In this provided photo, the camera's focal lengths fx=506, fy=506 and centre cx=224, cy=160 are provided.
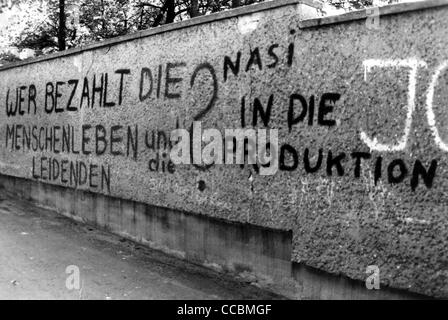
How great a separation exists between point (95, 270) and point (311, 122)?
267 cm

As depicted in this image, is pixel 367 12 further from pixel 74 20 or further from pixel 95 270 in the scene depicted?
pixel 74 20

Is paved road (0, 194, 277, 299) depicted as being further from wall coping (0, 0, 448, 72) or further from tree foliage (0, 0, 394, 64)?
tree foliage (0, 0, 394, 64)

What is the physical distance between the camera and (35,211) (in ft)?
27.0

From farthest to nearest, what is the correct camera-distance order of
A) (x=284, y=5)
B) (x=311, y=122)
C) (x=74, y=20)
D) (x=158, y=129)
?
(x=74, y=20), (x=158, y=129), (x=284, y=5), (x=311, y=122)

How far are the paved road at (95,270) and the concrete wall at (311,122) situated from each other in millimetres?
633

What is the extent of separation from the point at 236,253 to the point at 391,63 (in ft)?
7.67

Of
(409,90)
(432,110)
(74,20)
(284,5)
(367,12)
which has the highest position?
(74,20)

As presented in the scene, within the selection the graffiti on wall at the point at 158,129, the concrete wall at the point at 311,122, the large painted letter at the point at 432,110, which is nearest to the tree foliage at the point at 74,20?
the graffiti on wall at the point at 158,129

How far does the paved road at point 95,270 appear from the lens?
451cm

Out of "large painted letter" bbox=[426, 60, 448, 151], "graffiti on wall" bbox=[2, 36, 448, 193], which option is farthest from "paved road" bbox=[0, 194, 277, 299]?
"large painted letter" bbox=[426, 60, 448, 151]

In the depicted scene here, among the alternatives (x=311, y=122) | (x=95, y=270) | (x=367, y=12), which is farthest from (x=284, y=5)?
(x=95, y=270)

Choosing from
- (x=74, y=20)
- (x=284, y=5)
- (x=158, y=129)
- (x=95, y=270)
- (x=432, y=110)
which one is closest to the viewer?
(x=432, y=110)

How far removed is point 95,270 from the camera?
203 inches

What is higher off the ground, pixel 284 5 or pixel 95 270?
pixel 284 5
